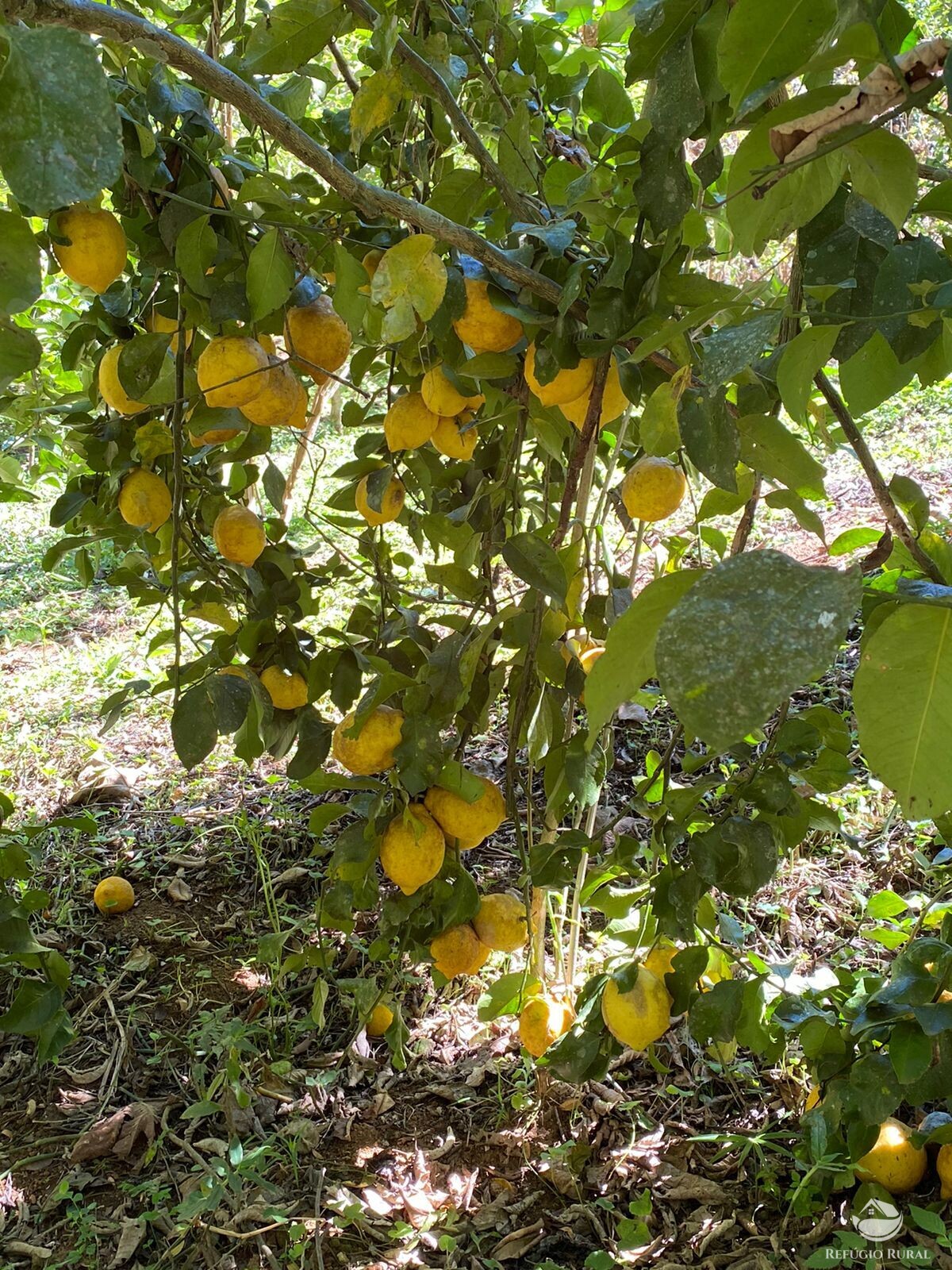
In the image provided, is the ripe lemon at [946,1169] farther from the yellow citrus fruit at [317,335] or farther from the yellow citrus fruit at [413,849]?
the yellow citrus fruit at [317,335]

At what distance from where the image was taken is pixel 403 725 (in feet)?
3.33

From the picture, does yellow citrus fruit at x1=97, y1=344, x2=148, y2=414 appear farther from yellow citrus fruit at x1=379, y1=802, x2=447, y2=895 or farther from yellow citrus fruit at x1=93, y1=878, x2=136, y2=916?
yellow citrus fruit at x1=93, y1=878, x2=136, y2=916

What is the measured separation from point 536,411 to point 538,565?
9.7 inches

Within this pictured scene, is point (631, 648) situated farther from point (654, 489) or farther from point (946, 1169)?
point (946, 1169)

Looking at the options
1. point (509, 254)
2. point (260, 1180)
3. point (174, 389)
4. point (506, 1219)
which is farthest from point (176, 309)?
point (506, 1219)

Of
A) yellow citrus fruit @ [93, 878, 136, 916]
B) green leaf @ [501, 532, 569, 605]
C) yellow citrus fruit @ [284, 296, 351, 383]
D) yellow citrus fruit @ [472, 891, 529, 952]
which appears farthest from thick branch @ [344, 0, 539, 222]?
yellow citrus fruit @ [93, 878, 136, 916]

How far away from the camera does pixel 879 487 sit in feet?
2.70

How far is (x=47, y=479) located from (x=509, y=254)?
1.77 metres

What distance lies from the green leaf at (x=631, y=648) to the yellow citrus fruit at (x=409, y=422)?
0.76m

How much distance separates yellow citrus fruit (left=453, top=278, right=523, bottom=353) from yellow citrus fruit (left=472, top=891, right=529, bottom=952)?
2.29ft

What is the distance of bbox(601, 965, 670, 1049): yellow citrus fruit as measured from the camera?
1109mm

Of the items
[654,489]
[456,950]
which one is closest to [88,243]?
[654,489]

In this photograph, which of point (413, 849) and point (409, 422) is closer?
point (413, 849)

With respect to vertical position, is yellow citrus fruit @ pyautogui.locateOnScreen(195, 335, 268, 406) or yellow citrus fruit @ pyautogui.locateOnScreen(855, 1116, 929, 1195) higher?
yellow citrus fruit @ pyautogui.locateOnScreen(195, 335, 268, 406)
